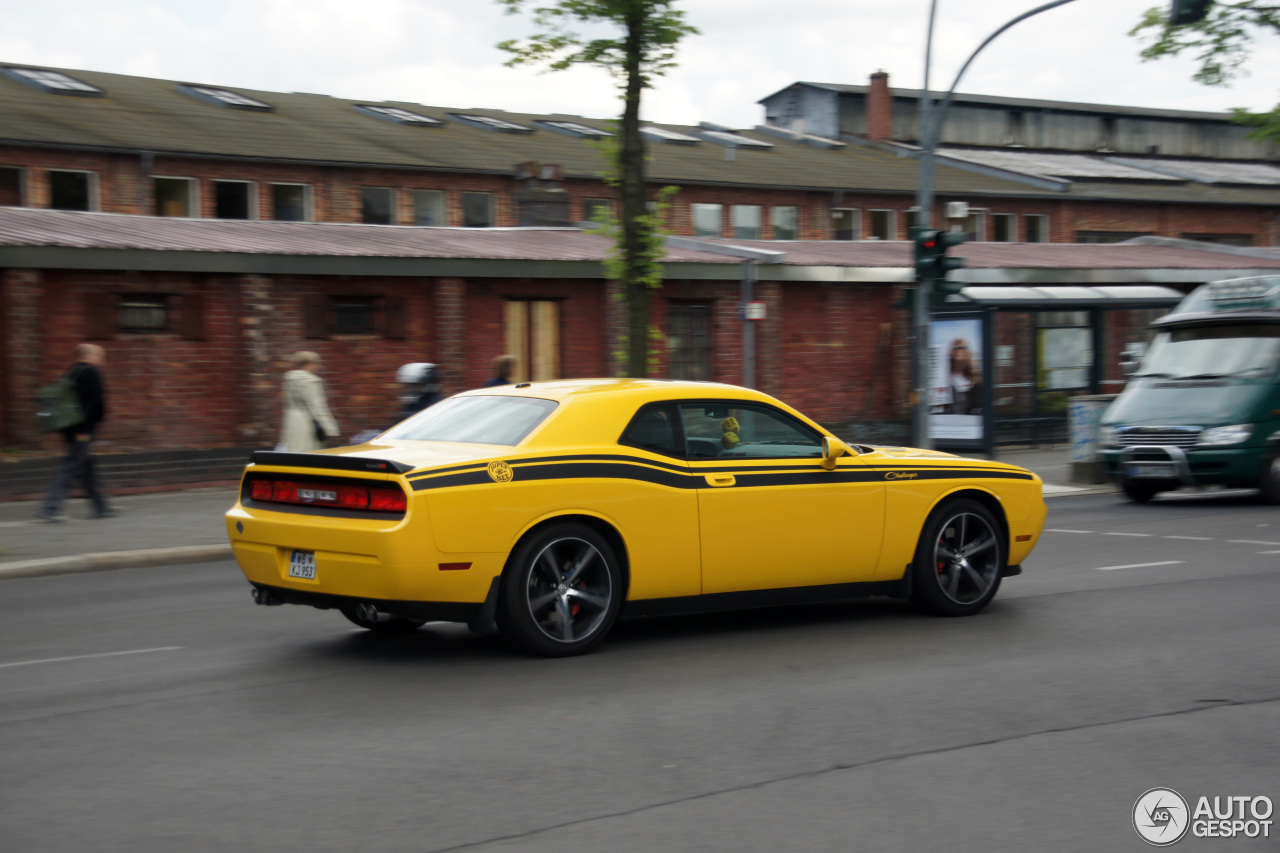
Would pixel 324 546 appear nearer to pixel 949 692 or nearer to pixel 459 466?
pixel 459 466

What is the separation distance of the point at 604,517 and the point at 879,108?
150 feet

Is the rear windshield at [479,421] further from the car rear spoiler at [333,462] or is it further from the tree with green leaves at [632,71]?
the tree with green leaves at [632,71]

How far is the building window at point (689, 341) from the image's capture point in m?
26.2

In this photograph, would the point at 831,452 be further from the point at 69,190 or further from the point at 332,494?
the point at 69,190

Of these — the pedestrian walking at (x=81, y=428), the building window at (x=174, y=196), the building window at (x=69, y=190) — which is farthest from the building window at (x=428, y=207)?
the pedestrian walking at (x=81, y=428)

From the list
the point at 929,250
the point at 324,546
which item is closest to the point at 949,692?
the point at 324,546

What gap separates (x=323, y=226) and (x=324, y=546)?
18.0m

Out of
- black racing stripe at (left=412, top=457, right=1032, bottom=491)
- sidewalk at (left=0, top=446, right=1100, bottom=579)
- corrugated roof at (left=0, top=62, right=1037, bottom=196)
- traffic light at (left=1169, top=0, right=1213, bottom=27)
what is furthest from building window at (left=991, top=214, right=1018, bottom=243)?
black racing stripe at (left=412, top=457, right=1032, bottom=491)

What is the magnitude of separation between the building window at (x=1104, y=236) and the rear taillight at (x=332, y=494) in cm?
4148

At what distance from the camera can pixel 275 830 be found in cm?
446

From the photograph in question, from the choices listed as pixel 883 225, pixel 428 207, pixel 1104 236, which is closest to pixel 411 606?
pixel 428 207

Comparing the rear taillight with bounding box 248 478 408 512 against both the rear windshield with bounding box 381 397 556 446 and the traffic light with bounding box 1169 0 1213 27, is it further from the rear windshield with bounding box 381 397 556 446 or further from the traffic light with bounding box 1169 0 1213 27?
the traffic light with bounding box 1169 0 1213 27

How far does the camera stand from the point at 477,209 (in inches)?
1344

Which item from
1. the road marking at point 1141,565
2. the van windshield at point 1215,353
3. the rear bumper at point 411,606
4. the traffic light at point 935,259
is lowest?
the road marking at point 1141,565
